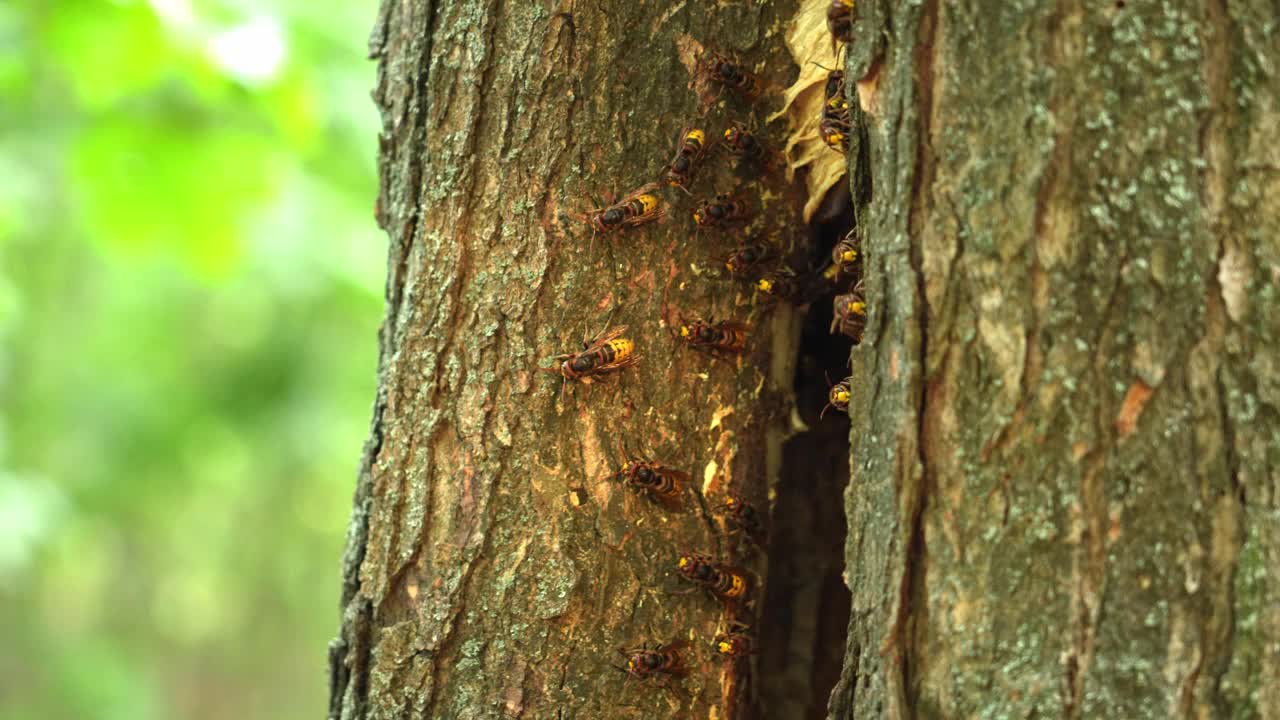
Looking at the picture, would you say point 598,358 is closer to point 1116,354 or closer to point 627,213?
point 627,213

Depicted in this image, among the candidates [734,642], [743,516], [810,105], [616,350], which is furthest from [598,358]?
[810,105]

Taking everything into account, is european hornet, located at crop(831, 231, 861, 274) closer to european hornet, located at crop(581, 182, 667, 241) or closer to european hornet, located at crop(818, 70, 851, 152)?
european hornet, located at crop(818, 70, 851, 152)

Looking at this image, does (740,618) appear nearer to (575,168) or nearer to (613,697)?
(613,697)

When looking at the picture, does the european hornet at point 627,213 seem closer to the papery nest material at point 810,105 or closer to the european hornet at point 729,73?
the european hornet at point 729,73

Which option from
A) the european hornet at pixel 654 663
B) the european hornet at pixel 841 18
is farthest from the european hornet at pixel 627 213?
the european hornet at pixel 654 663

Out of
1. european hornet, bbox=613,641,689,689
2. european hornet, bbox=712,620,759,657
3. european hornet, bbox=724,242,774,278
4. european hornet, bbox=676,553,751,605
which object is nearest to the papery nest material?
european hornet, bbox=724,242,774,278

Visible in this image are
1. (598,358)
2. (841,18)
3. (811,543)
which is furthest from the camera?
(811,543)

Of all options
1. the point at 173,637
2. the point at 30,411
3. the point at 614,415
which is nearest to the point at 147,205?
the point at 614,415
